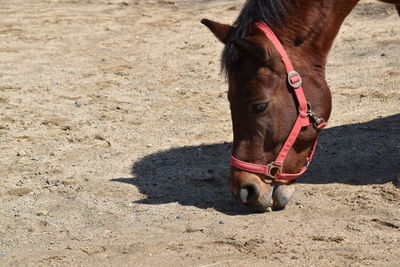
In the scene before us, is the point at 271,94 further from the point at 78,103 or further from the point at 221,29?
the point at 78,103

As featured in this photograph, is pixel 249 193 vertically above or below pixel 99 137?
above

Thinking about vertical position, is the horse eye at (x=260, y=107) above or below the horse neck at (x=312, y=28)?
below

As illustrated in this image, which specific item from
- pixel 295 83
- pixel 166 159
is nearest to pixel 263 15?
pixel 295 83

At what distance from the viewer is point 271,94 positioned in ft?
13.4

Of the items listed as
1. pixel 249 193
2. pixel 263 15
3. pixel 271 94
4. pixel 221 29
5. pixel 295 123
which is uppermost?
pixel 263 15

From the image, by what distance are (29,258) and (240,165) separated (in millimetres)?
1168

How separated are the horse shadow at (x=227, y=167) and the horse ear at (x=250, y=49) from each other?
91cm

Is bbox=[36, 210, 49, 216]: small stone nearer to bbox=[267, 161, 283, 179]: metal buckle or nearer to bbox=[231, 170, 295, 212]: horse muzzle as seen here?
bbox=[231, 170, 295, 212]: horse muzzle

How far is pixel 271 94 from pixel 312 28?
463 mm

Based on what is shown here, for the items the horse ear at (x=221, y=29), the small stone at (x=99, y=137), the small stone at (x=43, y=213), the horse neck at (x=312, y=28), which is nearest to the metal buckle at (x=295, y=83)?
the horse neck at (x=312, y=28)

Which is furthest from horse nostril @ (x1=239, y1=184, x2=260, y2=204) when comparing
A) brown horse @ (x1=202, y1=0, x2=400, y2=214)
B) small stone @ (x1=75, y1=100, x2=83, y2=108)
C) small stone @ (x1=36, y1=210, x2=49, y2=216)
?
small stone @ (x1=75, y1=100, x2=83, y2=108)

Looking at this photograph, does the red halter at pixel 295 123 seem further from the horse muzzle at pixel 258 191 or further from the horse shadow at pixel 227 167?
the horse shadow at pixel 227 167

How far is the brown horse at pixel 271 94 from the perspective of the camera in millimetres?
4062

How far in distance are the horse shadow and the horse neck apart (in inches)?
36.8
